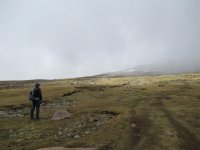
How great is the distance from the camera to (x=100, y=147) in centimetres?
3344

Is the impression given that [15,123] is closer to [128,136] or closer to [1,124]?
[1,124]

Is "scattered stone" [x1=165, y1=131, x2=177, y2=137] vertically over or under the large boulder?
under

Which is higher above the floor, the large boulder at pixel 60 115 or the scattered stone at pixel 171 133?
the large boulder at pixel 60 115

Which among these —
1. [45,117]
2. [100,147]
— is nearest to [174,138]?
[100,147]

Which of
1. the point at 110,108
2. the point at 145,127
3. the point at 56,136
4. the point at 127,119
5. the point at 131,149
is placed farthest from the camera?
the point at 110,108

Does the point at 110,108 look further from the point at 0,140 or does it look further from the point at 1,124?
the point at 0,140

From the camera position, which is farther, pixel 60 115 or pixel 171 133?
pixel 60 115

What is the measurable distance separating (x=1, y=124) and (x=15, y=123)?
2001 mm

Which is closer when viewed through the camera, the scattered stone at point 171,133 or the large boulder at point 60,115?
the scattered stone at point 171,133

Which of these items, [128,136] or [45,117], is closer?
[128,136]

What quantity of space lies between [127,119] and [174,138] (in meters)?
11.7

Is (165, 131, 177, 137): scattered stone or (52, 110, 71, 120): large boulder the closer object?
(165, 131, 177, 137): scattered stone

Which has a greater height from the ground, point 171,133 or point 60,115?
point 60,115

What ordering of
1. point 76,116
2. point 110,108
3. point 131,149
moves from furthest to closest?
1. point 110,108
2. point 76,116
3. point 131,149
